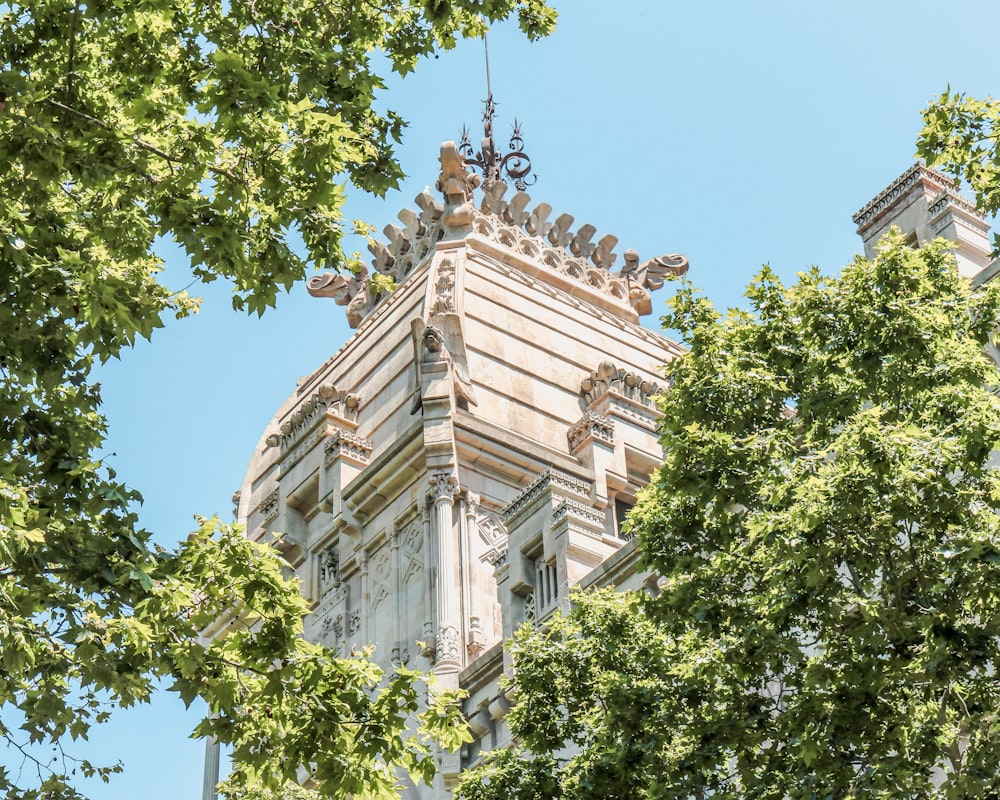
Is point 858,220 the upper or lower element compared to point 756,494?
upper

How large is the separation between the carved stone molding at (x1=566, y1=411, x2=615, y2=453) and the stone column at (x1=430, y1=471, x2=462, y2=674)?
3857 millimetres

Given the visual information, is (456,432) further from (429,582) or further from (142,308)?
(142,308)

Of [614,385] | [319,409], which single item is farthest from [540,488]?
[319,409]

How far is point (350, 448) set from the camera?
42.8 m

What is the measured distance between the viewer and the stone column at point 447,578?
118 feet

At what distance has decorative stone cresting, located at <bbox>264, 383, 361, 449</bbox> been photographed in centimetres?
4412

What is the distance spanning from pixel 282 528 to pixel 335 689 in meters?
25.8

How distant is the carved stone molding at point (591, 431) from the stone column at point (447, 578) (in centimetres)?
386

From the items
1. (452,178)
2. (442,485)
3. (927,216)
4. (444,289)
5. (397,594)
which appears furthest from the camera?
(452,178)

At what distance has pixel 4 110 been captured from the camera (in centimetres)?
1855

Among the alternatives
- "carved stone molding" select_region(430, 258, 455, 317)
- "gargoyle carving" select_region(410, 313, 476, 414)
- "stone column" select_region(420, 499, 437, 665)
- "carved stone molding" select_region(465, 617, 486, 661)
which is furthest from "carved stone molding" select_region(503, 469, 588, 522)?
"carved stone molding" select_region(430, 258, 455, 317)

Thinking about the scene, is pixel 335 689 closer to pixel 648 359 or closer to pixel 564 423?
pixel 564 423

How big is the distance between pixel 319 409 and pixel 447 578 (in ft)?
26.8

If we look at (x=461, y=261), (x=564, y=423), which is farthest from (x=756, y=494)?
(x=461, y=261)
